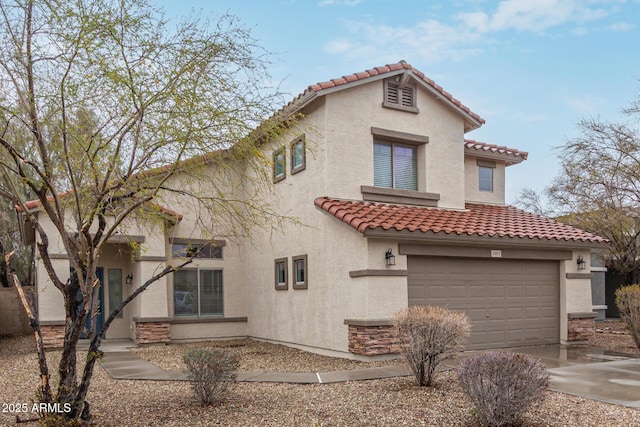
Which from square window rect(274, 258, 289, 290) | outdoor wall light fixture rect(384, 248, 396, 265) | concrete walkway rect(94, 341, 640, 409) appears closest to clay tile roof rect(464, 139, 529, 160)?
outdoor wall light fixture rect(384, 248, 396, 265)

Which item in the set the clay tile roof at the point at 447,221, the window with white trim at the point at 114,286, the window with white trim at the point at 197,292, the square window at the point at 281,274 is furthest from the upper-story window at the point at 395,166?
the window with white trim at the point at 114,286

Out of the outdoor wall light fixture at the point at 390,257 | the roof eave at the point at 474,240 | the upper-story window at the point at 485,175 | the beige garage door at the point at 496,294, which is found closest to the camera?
the roof eave at the point at 474,240

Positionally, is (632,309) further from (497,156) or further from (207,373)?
(207,373)

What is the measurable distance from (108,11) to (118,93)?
0.99 meters

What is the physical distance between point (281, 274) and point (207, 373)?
25.8 ft

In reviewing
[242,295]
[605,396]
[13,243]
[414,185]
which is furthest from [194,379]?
A: [13,243]

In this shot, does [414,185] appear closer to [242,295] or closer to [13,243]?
[242,295]

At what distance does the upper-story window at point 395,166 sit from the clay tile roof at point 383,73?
5.59ft

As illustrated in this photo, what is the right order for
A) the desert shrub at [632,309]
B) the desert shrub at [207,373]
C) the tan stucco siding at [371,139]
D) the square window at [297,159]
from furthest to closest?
the square window at [297,159], the tan stucco siding at [371,139], the desert shrub at [632,309], the desert shrub at [207,373]

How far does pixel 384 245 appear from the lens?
11812 mm

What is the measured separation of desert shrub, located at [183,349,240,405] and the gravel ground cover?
0.19 meters

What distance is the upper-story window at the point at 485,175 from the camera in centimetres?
1658

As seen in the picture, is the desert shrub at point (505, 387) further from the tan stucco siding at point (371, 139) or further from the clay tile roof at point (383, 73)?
the clay tile roof at point (383, 73)

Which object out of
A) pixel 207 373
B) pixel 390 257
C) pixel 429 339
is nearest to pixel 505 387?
pixel 429 339
